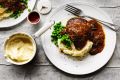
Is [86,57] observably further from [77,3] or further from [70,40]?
[77,3]

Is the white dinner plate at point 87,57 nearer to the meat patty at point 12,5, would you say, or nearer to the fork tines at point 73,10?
the fork tines at point 73,10

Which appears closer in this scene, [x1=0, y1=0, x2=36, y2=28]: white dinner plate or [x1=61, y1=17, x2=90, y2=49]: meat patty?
[x1=61, y1=17, x2=90, y2=49]: meat patty

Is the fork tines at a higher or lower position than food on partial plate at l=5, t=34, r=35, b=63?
higher

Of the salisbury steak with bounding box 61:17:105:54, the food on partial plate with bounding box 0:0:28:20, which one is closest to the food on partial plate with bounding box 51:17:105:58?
the salisbury steak with bounding box 61:17:105:54

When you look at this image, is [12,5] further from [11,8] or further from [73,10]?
[73,10]

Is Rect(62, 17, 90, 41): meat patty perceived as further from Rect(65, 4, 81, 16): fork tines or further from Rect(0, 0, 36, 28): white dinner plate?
Rect(0, 0, 36, 28): white dinner plate

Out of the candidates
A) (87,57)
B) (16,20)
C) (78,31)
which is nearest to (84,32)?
(78,31)

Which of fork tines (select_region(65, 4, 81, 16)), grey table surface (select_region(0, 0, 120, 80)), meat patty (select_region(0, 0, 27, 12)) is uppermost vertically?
fork tines (select_region(65, 4, 81, 16))
